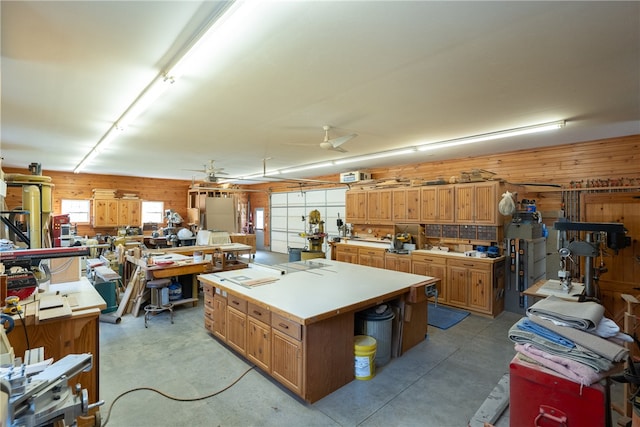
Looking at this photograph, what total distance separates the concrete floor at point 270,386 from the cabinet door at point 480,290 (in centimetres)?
82

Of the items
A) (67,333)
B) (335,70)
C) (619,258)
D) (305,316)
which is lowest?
(67,333)

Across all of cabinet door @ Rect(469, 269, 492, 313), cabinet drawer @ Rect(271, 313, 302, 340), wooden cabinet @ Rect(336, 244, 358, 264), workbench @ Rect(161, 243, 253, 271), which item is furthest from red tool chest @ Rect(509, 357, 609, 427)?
workbench @ Rect(161, 243, 253, 271)

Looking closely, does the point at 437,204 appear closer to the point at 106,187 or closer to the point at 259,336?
the point at 259,336

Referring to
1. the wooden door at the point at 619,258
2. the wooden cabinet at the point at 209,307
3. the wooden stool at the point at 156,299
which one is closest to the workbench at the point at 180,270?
the wooden stool at the point at 156,299

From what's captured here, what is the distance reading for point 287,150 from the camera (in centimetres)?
612

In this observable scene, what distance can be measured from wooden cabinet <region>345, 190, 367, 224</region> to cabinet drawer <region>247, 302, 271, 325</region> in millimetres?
4737

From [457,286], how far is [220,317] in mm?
4001

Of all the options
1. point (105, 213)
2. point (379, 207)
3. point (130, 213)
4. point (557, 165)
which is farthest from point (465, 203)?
point (105, 213)

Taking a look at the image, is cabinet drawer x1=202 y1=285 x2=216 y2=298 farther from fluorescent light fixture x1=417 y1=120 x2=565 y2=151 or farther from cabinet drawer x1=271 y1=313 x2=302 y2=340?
fluorescent light fixture x1=417 y1=120 x2=565 y2=151

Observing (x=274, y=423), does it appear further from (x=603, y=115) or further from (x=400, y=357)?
(x=603, y=115)

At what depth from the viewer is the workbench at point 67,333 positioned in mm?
2234

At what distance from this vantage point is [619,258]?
→ 455 cm

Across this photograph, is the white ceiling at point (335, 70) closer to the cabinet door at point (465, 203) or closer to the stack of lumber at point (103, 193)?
the cabinet door at point (465, 203)

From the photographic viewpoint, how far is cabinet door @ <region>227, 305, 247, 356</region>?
331 centimetres
